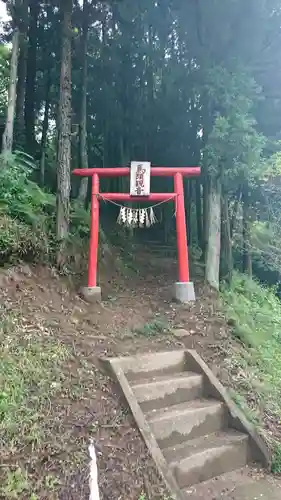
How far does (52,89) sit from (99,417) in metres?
11.4

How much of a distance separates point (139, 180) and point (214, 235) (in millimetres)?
2122

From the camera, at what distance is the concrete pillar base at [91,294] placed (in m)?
6.68

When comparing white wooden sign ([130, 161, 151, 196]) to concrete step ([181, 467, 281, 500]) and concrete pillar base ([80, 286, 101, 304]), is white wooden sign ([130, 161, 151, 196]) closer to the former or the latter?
concrete pillar base ([80, 286, 101, 304])

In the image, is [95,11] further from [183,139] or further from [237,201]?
[237,201]

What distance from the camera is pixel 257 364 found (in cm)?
570

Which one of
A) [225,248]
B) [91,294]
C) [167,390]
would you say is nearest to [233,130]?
[225,248]

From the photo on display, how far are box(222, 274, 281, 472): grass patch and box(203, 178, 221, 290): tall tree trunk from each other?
1.46 ft

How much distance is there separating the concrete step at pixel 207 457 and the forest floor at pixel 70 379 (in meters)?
0.46

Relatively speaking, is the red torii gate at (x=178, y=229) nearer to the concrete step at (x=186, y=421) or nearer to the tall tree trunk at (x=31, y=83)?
the concrete step at (x=186, y=421)

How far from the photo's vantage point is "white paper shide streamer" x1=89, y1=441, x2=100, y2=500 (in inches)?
118

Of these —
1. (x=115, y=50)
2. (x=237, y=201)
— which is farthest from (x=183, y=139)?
(x=115, y=50)

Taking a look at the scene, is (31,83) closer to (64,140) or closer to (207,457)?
(64,140)

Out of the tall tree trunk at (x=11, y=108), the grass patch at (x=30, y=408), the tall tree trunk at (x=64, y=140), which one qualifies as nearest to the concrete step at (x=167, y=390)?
the grass patch at (x=30, y=408)

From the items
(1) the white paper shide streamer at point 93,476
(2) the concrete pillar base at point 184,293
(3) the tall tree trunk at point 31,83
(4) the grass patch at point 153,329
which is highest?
(3) the tall tree trunk at point 31,83
